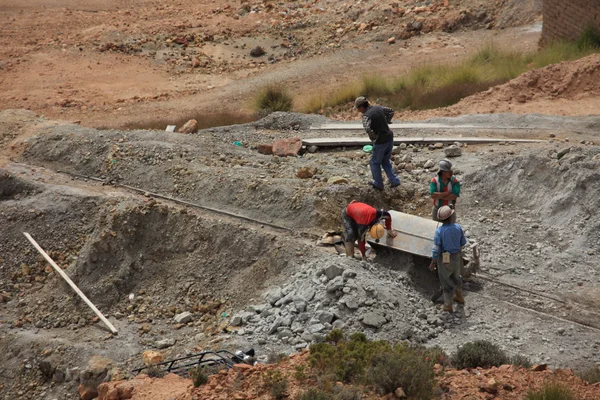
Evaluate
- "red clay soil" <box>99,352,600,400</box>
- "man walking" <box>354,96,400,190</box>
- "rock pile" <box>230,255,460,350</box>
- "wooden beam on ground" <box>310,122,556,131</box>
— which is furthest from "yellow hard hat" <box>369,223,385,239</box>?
"wooden beam on ground" <box>310,122,556,131</box>

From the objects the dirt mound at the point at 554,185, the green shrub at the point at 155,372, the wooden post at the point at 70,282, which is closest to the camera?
the green shrub at the point at 155,372

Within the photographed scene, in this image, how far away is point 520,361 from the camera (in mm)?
8125

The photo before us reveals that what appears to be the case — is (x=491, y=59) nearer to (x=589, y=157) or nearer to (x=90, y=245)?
(x=589, y=157)

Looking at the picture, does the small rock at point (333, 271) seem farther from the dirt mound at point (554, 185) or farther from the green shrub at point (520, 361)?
the dirt mound at point (554, 185)

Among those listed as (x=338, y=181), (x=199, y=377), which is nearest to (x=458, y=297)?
(x=338, y=181)

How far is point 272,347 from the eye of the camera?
351 inches

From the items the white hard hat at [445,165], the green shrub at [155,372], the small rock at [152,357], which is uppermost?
the white hard hat at [445,165]

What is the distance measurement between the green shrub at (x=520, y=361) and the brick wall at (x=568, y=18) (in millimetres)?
11240

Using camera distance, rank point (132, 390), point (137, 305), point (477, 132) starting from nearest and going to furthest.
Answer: point (132, 390) → point (137, 305) → point (477, 132)

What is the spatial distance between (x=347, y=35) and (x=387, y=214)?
56.6 feet

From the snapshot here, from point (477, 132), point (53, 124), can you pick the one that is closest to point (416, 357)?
point (477, 132)

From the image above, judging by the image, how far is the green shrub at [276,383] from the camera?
745cm

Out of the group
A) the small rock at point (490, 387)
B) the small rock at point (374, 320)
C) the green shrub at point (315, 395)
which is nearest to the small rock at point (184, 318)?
the small rock at point (374, 320)

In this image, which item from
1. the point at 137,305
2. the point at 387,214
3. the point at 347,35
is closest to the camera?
the point at 387,214
